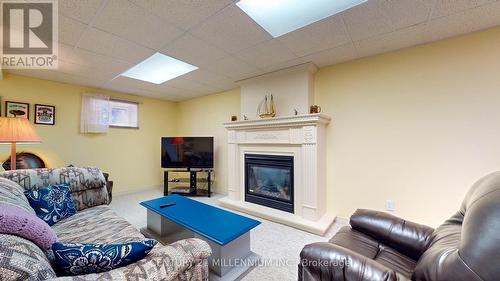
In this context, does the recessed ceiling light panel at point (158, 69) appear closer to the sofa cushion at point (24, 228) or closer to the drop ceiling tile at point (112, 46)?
the drop ceiling tile at point (112, 46)

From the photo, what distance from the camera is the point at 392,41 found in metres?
2.22

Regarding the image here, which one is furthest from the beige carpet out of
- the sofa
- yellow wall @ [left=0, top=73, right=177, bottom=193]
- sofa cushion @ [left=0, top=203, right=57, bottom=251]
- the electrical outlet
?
sofa cushion @ [left=0, top=203, right=57, bottom=251]

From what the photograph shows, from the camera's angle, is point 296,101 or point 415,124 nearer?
point 415,124

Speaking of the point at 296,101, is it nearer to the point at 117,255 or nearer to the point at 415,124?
the point at 415,124

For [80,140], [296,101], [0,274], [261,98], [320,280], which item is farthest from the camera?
[80,140]

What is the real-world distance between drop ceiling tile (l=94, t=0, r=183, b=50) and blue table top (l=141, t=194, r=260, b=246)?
185cm

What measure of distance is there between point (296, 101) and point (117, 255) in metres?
2.74

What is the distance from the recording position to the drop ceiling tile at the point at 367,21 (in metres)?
1.70

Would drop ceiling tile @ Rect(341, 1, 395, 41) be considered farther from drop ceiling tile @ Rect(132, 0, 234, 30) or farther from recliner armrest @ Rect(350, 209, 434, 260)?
recliner armrest @ Rect(350, 209, 434, 260)

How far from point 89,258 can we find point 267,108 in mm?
2830

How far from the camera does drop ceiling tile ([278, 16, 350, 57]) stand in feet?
6.35

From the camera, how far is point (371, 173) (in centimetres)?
259

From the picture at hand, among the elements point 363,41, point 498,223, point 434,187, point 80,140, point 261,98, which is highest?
point 363,41

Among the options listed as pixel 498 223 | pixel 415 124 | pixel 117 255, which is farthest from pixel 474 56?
pixel 117 255
